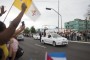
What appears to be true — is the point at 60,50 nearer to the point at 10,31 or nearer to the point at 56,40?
the point at 56,40

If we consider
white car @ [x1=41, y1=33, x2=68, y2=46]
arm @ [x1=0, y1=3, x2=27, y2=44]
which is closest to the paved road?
white car @ [x1=41, y1=33, x2=68, y2=46]

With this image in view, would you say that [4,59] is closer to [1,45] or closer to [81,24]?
[1,45]

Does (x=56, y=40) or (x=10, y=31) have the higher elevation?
(x=10, y=31)

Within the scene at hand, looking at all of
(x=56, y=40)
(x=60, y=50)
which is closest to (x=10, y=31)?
(x=60, y=50)

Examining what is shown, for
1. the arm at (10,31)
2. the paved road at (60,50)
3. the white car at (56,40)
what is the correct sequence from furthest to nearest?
the white car at (56,40)
the paved road at (60,50)
the arm at (10,31)

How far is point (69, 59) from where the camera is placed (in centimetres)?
1341

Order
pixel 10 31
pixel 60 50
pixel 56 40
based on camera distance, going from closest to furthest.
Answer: pixel 10 31 < pixel 60 50 < pixel 56 40

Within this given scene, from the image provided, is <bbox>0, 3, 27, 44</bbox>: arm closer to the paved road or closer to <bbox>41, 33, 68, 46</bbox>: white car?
the paved road

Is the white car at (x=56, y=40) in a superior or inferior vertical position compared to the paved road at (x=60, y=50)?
superior

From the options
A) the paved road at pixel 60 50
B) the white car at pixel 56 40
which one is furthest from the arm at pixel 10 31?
the white car at pixel 56 40

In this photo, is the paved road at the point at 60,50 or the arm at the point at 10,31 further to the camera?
the paved road at the point at 60,50

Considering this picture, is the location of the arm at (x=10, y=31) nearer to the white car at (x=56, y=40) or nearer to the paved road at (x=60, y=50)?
the paved road at (x=60, y=50)

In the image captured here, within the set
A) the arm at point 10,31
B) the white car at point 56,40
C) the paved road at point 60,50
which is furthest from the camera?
the white car at point 56,40

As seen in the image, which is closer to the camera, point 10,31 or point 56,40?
point 10,31
